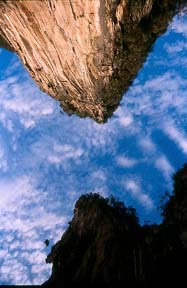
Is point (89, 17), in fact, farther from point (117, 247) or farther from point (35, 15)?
point (117, 247)

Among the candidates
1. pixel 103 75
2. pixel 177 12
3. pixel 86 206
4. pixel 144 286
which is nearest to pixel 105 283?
pixel 144 286

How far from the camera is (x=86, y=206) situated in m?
19.8

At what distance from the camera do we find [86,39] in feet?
44.3

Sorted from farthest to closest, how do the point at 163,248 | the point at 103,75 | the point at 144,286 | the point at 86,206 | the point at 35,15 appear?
the point at 86,206
the point at 103,75
the point at 163,248
the point at 144,286
the point at 35,15

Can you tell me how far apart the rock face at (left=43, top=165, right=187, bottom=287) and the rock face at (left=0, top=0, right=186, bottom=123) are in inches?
347

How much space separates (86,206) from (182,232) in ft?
23.5

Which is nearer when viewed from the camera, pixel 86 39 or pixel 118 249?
pixel 86 39

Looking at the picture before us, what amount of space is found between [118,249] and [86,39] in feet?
37.6

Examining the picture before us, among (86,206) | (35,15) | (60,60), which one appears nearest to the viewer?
(35,15)

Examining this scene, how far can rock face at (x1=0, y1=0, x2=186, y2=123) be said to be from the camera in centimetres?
1153

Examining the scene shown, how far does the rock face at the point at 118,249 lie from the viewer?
13680mm

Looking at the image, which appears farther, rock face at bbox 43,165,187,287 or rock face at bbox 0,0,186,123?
rock face at bbox 43,165,187,287

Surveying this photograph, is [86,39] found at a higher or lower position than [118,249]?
higher

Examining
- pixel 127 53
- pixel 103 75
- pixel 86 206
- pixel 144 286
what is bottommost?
pixel 144 286
